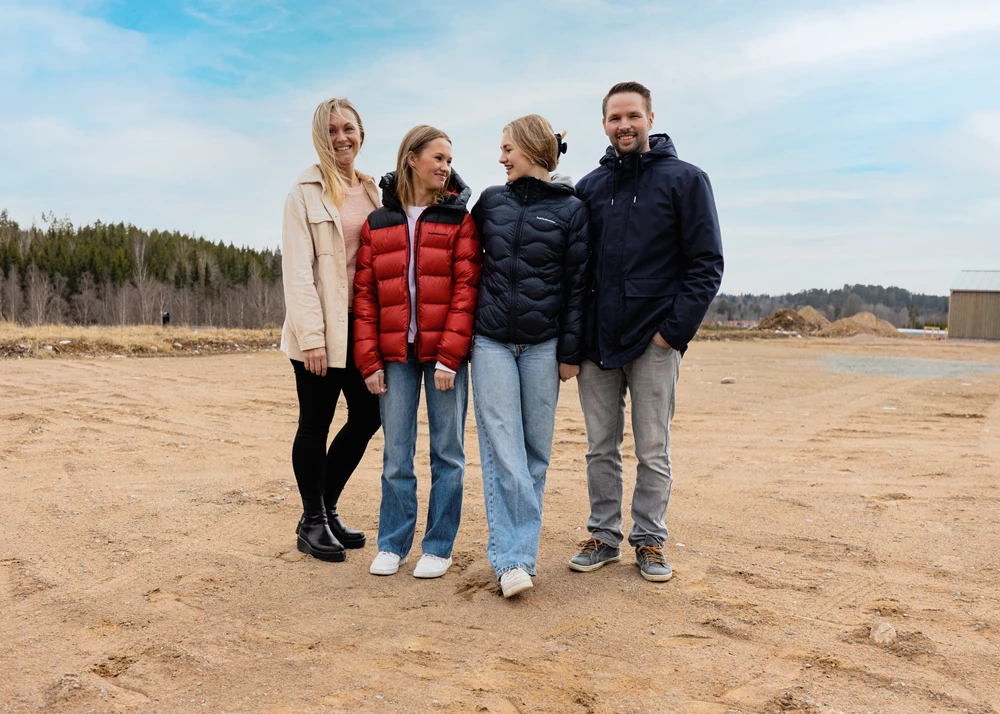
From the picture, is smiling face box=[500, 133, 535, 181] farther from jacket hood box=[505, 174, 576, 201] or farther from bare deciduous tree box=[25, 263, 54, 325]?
bare deciduous tree box=[25, 263, 54, 325]

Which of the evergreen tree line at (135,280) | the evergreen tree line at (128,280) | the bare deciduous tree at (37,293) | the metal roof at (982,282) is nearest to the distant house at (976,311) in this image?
the metal roof at (982,282)

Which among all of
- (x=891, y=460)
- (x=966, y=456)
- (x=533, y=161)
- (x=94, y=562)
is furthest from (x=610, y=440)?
(x=966, y=456)

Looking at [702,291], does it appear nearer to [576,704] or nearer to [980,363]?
[576,704]

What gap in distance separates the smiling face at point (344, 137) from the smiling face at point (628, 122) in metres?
1.30

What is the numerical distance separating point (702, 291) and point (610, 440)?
2.97 feet

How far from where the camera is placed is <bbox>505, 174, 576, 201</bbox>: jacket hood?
3482 mm

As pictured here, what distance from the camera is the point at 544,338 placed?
138 inches

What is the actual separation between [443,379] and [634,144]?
1462mm

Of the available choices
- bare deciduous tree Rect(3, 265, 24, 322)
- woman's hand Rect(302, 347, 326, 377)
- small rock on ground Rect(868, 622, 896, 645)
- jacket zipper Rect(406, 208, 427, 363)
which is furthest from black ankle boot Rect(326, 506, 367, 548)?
bare deciduous tree Rect(3, 265, 24, 322)

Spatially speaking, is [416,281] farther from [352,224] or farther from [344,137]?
[344,137]

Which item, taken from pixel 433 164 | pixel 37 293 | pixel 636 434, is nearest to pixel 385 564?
pixel 636 434

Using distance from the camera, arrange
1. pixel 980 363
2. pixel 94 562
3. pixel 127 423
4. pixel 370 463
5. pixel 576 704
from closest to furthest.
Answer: pixel 576 704 → pixel 94 562 → pixel 370 463 → pixel 127 423 → pixel 980 363

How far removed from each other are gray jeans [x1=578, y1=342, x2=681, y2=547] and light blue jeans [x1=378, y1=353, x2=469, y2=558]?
0.66 metres

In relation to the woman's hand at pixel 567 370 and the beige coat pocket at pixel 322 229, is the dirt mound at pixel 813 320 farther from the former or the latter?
the beige coat pocket at pixel 322 229
